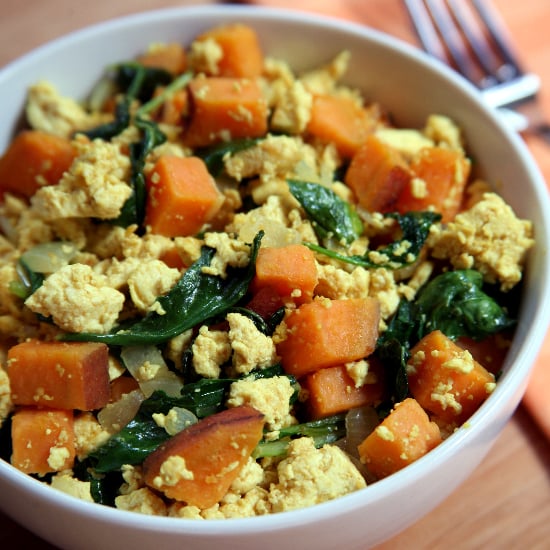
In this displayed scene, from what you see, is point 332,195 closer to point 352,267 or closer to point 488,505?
point 352,267

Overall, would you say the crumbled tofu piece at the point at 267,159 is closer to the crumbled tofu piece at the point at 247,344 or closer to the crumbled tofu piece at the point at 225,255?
the crumbled tofu piece at the point at 225,255

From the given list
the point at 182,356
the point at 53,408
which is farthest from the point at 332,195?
the point at 53,408

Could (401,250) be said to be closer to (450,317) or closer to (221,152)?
(450,317)

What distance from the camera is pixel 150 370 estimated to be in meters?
1.97

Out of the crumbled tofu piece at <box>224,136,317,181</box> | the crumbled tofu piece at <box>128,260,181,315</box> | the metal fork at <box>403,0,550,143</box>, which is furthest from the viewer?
the metal fork at <box>403,0,550,143</box>

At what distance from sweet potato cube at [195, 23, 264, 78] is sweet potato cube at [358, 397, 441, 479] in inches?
55.4

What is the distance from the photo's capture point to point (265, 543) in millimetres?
1680

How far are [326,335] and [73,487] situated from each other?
74 cm

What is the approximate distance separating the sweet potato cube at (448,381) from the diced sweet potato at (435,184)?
540mm

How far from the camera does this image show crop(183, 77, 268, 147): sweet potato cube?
2.39m

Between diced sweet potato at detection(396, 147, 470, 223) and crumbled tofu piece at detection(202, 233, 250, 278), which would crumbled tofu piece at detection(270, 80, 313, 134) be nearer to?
diced sweet potato at detection(396, 147, 470, 223)

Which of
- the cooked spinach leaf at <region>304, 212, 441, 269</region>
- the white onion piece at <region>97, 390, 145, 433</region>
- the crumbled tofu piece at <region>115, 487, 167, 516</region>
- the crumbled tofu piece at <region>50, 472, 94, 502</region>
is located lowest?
the crumbled tofu piece at <region>115, 487, 167, 516</region>

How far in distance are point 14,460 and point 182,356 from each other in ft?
1.65

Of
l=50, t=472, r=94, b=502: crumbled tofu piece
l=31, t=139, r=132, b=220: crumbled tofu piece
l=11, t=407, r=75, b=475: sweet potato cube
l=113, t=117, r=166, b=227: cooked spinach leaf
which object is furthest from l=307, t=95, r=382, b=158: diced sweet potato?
l=50, t=472, r=94, b=502: crumbled tofu piece
